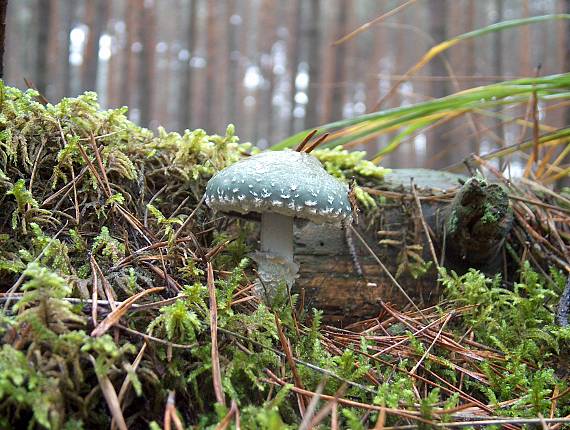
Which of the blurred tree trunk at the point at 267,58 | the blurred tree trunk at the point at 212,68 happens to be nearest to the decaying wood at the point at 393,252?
the blurred tree trunk at the point at 212,68

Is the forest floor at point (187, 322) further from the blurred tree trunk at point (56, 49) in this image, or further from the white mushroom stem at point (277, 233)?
the blurred tree trunk at point (56, 49)

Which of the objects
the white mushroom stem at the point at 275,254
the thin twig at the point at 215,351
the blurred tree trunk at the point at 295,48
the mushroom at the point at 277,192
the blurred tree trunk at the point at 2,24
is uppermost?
the blurred tree trunk at the point at 295,48

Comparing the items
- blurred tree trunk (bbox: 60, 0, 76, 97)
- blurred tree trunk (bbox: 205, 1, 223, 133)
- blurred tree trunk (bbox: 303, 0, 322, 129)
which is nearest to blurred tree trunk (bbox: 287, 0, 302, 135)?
blurred tree trunk (bbox: 303, 0, 322, 129)

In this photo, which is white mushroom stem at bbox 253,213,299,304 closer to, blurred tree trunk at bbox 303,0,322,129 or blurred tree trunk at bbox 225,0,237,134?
blurred tree trunk at bbox 303,0,322,129

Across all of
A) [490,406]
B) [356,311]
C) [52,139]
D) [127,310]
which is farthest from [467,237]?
[52,139]

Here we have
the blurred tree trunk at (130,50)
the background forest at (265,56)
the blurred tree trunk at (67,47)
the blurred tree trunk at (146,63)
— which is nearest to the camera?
the background forest at (265,56)

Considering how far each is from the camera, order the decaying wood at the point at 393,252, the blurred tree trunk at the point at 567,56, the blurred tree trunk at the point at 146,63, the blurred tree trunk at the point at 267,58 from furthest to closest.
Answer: the blurred tree trunk at the point at 267,58 < the blurred tree trunk at the point at 146,63 < the blurred tree trunk at the point at 567,56 < the decaying wood at the point at 393,252

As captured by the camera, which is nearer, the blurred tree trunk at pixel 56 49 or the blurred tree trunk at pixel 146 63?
the blurred tree trunk at pixel 146 63
